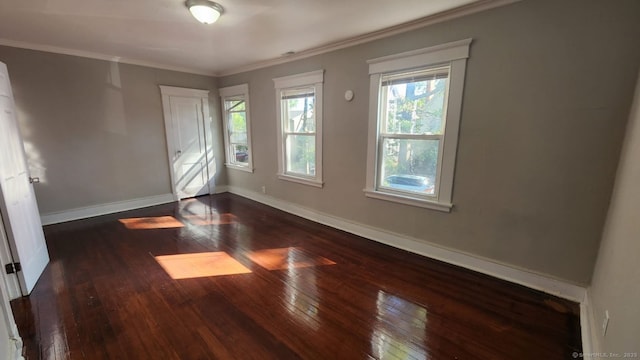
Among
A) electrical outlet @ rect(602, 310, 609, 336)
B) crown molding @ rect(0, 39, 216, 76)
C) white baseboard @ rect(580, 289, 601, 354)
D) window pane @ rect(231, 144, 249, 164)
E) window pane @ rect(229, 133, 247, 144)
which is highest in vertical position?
crown molding @ rect(0, 39, 216, 76)

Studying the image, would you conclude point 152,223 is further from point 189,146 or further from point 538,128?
point 538,128

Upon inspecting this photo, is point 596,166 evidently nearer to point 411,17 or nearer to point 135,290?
point 411,17

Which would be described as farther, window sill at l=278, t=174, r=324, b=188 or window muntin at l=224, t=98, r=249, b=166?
window muntin at l=224, t=98, r=249, b=166

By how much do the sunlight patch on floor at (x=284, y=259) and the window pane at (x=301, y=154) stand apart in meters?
1.42

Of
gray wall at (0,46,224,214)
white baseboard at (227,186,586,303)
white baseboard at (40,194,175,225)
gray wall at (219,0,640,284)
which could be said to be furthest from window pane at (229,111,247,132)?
gray wall at (219,0,640,284)

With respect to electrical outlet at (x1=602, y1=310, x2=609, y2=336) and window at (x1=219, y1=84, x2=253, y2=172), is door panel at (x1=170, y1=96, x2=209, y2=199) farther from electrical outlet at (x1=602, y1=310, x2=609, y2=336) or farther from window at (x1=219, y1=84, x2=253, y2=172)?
electrical outlet at (x1=602, y1=310, x2=609, y2=336)

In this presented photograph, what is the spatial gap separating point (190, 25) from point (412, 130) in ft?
8.54

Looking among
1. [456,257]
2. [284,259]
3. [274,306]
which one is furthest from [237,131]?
[456,257]

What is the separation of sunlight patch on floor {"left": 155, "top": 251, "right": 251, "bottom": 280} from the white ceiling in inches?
95.7

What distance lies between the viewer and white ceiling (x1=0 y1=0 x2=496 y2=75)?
231cm

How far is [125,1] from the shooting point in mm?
2225

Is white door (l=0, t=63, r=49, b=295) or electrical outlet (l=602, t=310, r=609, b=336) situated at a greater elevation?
white door (l=0, t=63, r=49, b=295)

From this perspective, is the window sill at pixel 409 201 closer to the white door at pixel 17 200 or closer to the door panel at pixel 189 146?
the white door at pixel 17 200

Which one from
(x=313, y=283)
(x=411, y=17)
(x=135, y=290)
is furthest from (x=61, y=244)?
(x=411, y=17)
